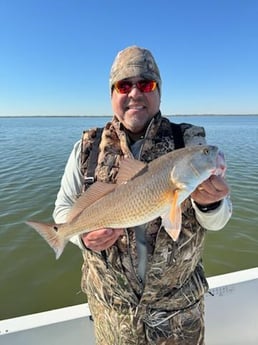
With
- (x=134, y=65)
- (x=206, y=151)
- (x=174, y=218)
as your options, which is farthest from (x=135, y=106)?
Answer: (x=174, y=218)

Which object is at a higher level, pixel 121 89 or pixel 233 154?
pixel 121 89

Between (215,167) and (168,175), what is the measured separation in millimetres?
307

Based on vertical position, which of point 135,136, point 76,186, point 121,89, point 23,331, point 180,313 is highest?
point 121,89

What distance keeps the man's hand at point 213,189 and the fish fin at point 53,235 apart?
1.10 meters

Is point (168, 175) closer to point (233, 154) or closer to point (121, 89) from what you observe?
point (121, 89)

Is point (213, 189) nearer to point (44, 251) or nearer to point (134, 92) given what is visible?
point (134, 92)

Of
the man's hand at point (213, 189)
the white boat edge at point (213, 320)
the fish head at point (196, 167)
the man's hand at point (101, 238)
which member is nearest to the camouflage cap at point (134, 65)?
the fish head at point (196, 167)

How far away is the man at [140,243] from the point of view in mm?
2441

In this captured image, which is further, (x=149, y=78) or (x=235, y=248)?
(x=235, y=248)

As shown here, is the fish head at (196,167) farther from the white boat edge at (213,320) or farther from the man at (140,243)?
the white boat edge at (213,320)

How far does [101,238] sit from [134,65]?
137cm

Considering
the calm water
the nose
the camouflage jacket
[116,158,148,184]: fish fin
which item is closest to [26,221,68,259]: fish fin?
the camouflage jacket

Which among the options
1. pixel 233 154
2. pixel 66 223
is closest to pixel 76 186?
pixel 66 223

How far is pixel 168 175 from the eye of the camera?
7.14 feet
